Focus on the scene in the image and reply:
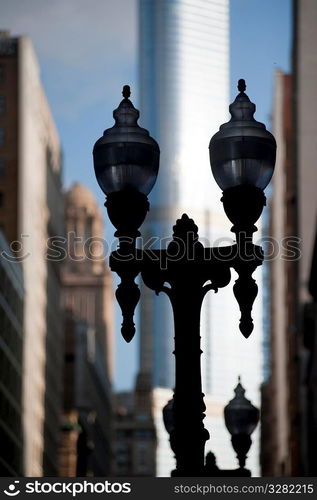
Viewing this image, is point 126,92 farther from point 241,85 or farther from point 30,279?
point 30,279

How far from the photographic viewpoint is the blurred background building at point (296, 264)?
85375mm

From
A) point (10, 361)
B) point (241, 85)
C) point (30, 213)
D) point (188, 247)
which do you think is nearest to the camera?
point (188, 247)

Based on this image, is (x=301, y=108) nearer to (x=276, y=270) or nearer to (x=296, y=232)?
(x=296, y=232)

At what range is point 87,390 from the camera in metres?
163

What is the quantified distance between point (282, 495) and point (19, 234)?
93.0 metres

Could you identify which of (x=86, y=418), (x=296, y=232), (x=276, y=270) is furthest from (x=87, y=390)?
(x=296, y=232)

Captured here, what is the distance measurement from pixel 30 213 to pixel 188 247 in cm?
10137

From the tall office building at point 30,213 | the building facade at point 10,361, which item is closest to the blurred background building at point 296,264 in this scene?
the building facade at point 10,361

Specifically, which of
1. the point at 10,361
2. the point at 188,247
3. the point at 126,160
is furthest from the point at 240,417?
the point at 10,361

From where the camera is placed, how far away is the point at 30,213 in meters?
113

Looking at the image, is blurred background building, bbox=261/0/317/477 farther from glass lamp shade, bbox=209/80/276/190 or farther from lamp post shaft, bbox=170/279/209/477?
lamp post shaft, bbox=170/279/209/477

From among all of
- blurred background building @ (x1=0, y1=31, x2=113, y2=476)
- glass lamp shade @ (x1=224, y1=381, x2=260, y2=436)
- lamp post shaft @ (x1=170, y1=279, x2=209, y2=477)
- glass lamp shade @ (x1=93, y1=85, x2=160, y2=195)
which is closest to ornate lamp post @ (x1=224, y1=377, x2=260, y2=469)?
glass lamp shade @ (x1=224, y1=381, x2=260, y2=436)

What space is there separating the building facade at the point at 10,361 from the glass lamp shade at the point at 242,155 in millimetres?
69330

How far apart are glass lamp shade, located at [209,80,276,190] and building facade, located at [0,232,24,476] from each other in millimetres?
69330
